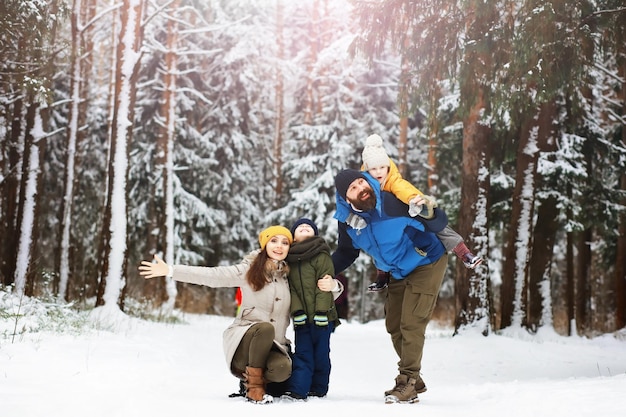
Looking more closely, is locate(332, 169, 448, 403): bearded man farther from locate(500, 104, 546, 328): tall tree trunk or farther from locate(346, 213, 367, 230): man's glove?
locate(500, 104, 546, 328): tall tree trunk

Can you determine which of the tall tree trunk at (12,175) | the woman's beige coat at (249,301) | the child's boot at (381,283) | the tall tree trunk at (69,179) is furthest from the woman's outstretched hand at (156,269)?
the tall tree trunk at (69,179)

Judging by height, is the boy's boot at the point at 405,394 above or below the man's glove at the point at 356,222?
below

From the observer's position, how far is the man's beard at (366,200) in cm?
447

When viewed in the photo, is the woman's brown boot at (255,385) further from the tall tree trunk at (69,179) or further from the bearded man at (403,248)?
the tall tree trunk at (69,179)

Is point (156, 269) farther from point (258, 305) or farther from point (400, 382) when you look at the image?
point (400, 382)

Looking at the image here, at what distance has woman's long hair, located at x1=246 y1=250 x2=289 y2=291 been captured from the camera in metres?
4.57

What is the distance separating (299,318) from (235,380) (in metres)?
2.41

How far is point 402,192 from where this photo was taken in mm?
4500

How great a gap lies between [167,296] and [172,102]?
589 centimetres

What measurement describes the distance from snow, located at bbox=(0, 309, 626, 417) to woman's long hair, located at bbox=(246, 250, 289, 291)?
0.90 m

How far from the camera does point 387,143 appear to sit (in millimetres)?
22422

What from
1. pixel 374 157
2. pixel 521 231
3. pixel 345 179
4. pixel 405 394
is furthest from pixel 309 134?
pixel 405 394

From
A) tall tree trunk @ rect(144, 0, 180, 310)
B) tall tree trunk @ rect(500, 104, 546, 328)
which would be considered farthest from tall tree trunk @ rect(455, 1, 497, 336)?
tall tree trunk @ rect(144, 0, 180, 310)

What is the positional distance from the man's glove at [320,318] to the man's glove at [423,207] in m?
1.06
